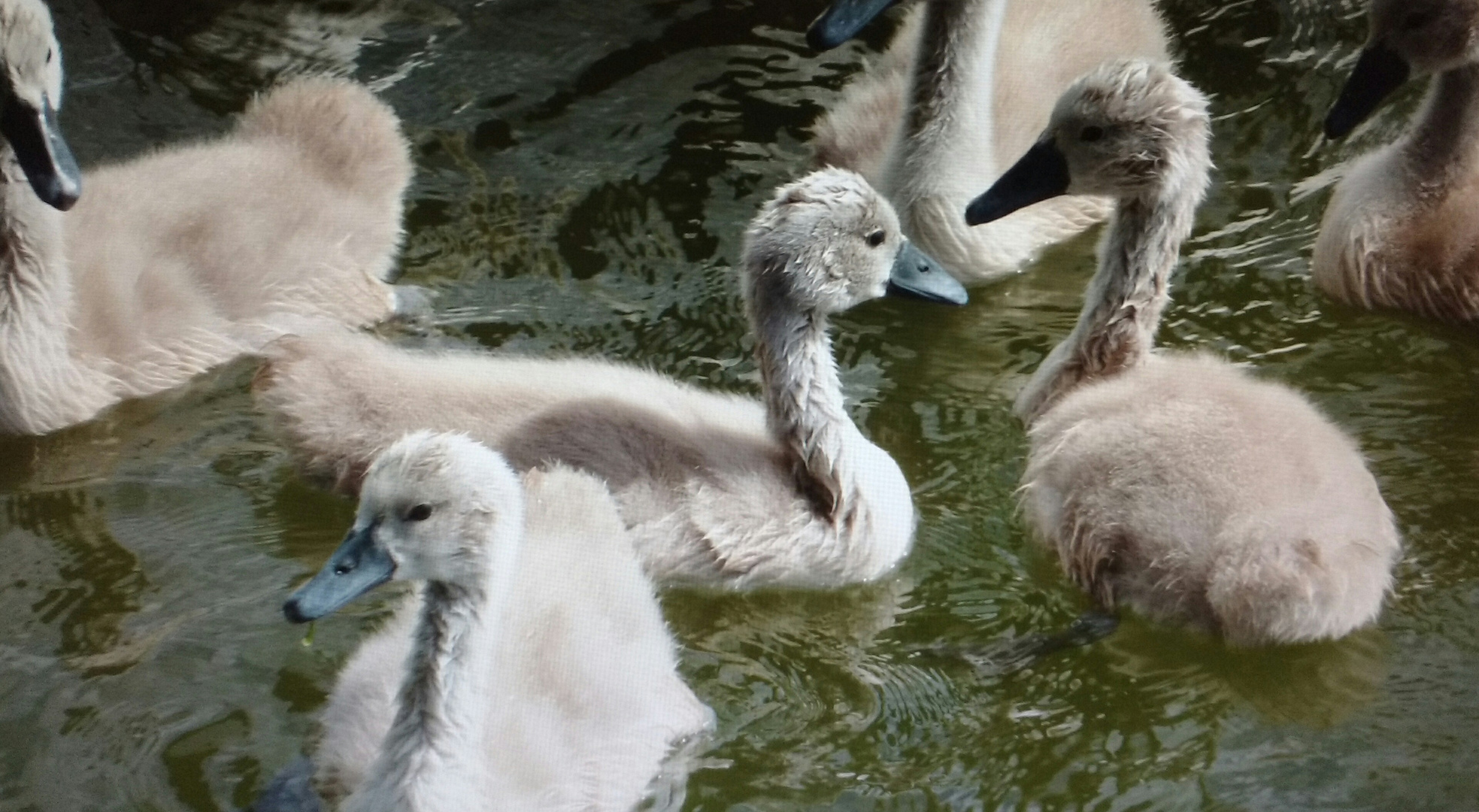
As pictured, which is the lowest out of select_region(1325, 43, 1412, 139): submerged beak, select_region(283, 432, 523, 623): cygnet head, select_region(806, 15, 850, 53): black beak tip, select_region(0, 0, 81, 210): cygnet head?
select_region(283, 432, 523, 623): cygnet head

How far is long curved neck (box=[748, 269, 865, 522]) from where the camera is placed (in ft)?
12.5

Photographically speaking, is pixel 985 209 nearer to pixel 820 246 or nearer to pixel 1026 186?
pixel 1026 186

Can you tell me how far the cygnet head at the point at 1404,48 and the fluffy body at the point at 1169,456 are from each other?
793 millimetres

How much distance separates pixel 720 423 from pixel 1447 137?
1915mm

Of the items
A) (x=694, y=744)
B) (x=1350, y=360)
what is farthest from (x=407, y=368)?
(x=1350, y=360)

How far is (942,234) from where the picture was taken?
4730 mm

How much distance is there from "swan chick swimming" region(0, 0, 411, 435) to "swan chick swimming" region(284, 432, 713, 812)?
1188mm

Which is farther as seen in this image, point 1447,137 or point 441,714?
point 1447,137

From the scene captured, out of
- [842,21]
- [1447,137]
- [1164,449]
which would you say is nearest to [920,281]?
[1164,449]

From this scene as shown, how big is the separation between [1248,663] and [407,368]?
66.5 inches

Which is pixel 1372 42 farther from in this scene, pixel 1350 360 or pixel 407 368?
pixel 407 368

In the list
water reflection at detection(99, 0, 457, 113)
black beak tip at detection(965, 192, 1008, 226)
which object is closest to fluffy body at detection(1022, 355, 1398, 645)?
black beak tip at detection(965, 192, 1008, 226)

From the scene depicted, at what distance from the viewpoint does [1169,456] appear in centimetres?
364

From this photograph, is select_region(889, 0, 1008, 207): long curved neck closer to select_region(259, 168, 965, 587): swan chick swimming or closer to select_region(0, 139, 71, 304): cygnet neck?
select_region(259, 168, 965, 587): swan chick swimming
